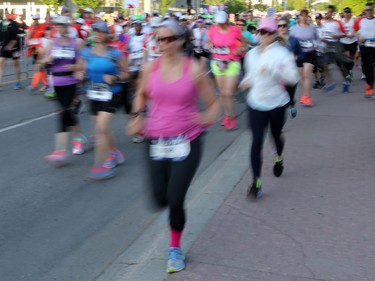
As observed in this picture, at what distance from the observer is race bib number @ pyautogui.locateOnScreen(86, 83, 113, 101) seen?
19.9ft

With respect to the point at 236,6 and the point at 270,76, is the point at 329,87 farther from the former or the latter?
the point at 236,6

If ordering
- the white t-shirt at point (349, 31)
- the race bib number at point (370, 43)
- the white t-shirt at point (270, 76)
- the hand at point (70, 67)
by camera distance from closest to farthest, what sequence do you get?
the white t-shirt at point (270, 76), the hand at point (70, 67), the race bib number at point (370, 43), the white t-shirt at point (349, 31)

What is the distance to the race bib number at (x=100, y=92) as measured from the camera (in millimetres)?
6055

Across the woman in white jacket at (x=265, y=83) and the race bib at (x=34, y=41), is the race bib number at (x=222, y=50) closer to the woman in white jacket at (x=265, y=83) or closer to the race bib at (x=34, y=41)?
the woman in white jacket at (x=265, y=83)

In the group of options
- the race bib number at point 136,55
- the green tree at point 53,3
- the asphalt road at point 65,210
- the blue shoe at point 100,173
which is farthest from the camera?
the green tree at point 53,3

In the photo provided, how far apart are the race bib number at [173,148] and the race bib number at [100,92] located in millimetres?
2512


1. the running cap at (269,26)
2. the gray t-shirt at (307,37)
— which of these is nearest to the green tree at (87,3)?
the gray t-shirt at (307,37)

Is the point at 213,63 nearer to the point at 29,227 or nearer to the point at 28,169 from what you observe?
the point at 28,169

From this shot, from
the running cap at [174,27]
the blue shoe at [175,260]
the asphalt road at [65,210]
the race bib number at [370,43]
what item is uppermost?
the running cap at [174,27]

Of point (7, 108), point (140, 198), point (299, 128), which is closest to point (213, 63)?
point (299, 128)

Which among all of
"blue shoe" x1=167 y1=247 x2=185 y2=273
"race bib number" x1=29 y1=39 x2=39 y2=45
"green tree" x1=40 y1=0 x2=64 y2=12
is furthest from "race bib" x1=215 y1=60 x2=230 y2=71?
"green tree" x1=40 y1=0 x2=64 y2=12

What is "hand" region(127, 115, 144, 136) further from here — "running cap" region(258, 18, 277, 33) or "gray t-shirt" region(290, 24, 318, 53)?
"gray t-shirt" region(290, 24, 318, 53)

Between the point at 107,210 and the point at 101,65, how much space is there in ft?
5.63

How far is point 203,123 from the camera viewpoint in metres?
3.68
